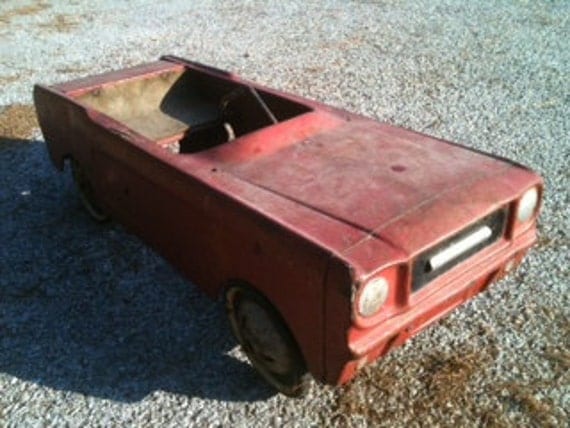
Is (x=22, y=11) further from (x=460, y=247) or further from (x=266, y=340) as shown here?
(x=460, y=247)

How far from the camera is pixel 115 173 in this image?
13.0ft

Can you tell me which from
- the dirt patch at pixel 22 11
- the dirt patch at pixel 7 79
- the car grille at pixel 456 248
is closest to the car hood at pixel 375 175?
the car grille at pixel 456 248

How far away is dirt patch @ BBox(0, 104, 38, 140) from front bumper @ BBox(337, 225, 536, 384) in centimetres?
515

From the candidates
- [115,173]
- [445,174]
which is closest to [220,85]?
[115,173]

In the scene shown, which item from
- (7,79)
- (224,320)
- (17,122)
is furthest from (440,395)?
(7,79)

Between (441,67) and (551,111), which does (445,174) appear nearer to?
(551,111)

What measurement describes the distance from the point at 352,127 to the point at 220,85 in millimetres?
1547

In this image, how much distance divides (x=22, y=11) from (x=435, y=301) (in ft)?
37.9

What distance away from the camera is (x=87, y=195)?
479cm

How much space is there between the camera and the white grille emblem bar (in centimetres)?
269

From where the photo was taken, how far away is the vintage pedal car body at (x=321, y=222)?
2.54 metres

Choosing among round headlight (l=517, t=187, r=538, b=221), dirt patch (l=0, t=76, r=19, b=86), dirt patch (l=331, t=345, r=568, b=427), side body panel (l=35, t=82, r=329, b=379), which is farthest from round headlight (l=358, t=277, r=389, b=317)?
dirt patch (l=0, t=76, r=19, b=86)

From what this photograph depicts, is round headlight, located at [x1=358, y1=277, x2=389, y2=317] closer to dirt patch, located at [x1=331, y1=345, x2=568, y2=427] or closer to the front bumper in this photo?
the front bumper

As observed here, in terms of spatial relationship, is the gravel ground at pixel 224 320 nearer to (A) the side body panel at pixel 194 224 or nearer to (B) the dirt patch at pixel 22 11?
(A) the side body panel at pixel 194 224
